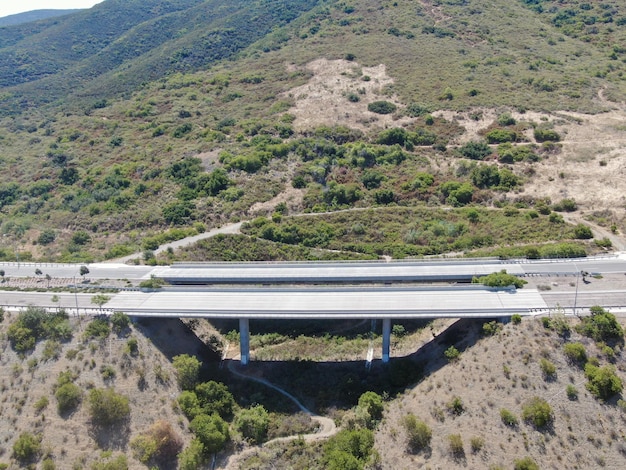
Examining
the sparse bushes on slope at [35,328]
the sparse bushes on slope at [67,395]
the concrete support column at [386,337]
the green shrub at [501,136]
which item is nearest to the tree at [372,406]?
the concrete support column at [386,337]

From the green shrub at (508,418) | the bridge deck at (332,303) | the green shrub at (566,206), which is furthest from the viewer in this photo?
the green shrub at (566,206)

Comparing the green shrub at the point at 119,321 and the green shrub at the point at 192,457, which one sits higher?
the green shrub at the point at 119,321

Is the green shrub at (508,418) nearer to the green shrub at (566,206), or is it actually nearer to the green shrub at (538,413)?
the green shrub at (538,413)

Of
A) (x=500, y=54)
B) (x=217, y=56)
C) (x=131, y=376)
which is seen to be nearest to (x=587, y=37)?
(x=500, y=54)

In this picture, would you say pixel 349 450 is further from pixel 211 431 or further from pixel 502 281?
pixel 502 281

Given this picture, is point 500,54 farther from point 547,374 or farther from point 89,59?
point 89,59

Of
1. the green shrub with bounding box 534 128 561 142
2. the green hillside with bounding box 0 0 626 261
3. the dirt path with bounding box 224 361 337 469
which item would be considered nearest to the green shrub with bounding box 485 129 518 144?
the green hillside with bounding box 0 0 626 261

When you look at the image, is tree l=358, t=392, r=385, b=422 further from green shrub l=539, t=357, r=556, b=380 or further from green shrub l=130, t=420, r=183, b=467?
green shrub l=130, t=420, r=183, b=467
